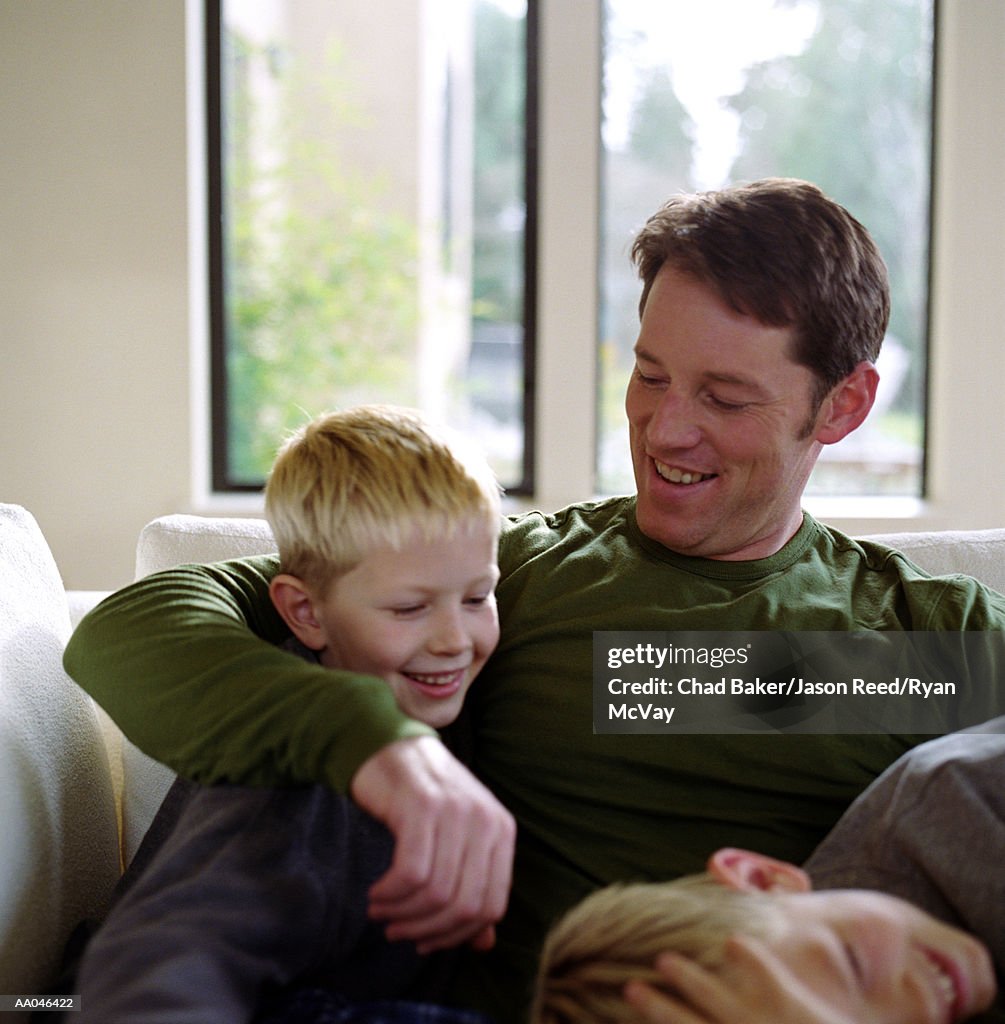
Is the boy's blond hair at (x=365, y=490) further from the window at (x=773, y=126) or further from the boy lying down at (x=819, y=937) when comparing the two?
the window at (x=773, y=126)

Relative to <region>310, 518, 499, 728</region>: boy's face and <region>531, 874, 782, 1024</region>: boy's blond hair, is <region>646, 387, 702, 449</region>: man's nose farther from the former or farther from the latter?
<region>531, 874, 782, 1024</region>: boy's blond hair

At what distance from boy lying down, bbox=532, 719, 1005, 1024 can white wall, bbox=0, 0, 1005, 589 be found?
2.12m

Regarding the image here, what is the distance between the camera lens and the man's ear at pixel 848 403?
1348 millimetres

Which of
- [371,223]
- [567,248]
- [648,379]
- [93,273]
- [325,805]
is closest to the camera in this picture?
[325,805]

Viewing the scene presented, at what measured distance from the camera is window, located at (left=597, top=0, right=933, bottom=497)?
3.17m

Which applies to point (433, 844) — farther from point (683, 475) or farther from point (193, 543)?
point (193, 543)

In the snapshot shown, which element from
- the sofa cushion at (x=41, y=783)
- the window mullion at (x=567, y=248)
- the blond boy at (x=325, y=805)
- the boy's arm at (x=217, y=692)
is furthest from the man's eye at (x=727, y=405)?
the window mullion at (x=567, y=248)

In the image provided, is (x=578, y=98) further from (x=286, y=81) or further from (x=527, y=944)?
(x=527, y=944)

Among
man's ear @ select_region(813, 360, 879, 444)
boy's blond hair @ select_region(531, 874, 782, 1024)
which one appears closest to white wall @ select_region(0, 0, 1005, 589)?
man's ear @ select_region(813, 360, 879, 444)

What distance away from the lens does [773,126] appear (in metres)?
3.24

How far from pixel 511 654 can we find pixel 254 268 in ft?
8.16

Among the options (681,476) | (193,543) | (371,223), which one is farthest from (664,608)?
(371,223)

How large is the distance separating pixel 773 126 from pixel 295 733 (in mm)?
2838

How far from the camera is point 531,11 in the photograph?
306 centimetres
